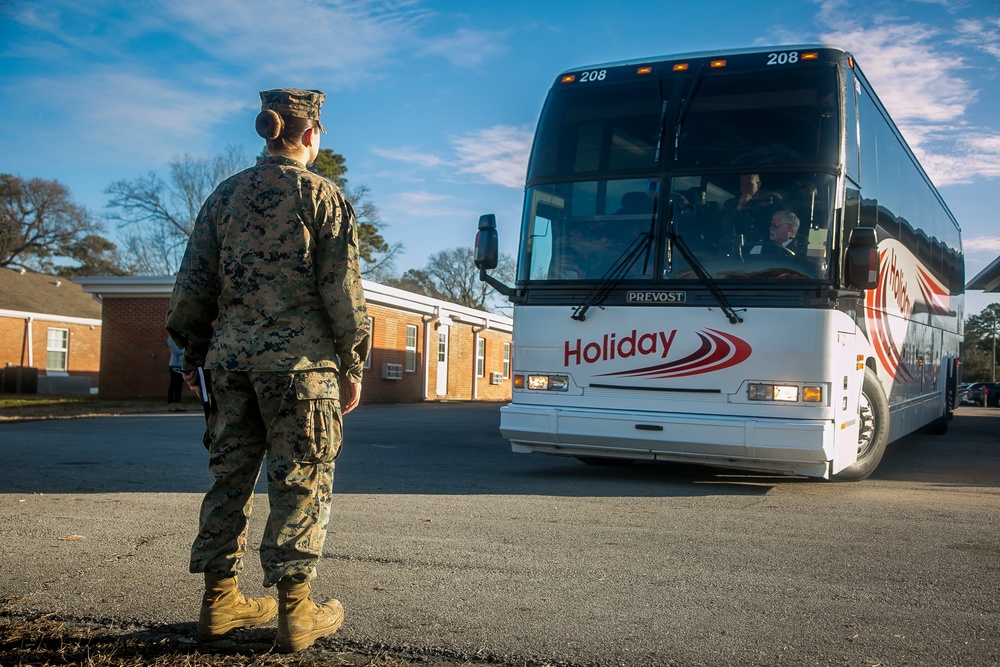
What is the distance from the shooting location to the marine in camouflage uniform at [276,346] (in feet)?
11.1

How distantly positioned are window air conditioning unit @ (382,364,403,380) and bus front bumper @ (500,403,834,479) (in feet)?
61.9

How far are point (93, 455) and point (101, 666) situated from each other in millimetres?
7042

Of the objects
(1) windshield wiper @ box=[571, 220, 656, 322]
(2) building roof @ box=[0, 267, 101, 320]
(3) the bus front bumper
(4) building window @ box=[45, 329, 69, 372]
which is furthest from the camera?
(4) building window @ box=[45, 329, 69, 372]

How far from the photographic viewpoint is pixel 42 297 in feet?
127

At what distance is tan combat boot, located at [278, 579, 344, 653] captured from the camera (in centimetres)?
333

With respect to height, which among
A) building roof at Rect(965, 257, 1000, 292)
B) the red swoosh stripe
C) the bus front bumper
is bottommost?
the bus front bumper

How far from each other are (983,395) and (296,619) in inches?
2102

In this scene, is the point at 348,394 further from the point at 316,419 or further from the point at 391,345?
the point at 391,345

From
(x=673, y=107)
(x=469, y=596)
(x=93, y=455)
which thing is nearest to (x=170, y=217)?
(x=93, y=455)

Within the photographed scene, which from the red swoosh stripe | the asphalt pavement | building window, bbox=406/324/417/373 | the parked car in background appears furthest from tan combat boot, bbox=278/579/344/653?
the parked car in background

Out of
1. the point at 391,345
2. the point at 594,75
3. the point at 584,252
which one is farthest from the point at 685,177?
the point at 391,345

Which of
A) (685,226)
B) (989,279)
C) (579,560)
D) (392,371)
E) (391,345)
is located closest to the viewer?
(579,560)

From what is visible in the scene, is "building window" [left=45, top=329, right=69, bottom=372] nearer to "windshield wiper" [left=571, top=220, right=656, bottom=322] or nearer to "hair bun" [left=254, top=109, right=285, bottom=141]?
"windshield wiper" [left=571, top=220, right=656, bottom=322]

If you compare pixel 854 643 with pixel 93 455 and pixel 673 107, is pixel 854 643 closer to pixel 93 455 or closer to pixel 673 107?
pixel 673 107
